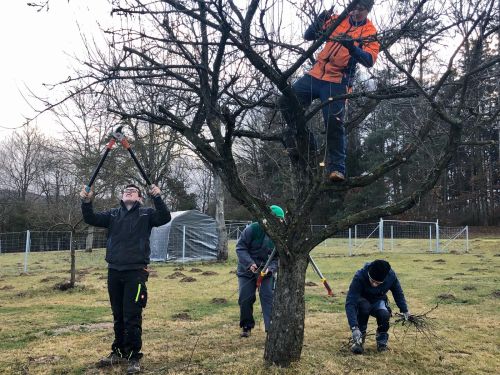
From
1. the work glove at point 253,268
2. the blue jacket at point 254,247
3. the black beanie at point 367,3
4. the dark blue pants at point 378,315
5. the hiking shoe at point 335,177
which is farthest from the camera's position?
the blue jacket at point 254,247

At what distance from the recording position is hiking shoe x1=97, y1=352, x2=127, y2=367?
15.1 feet

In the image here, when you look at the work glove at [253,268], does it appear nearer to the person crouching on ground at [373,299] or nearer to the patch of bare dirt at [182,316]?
the person crouching on ground at [373,299]

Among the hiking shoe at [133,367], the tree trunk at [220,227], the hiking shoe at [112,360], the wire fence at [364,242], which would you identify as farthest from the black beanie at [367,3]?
the wire fence at [364,242]

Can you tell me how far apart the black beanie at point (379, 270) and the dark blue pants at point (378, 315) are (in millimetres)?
350

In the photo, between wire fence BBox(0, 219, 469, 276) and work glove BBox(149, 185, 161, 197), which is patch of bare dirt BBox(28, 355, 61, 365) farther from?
wire fence BBox(0, 219, 469, 276)

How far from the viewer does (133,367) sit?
4.42 metres

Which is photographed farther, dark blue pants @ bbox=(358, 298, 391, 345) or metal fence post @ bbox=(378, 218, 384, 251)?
metal fence post @ bbox=(378, 218, 384, 251)

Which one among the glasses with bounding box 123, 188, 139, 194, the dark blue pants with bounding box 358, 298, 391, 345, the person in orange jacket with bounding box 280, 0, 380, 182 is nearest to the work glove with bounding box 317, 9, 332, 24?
the person in orange jacket with bounding box 280, 0, 380, 182

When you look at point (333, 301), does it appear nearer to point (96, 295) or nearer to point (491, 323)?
point (491, 323)

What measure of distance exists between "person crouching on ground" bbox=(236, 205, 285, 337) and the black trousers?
59.2 inches

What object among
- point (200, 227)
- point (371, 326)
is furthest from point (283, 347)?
point (200, 227)

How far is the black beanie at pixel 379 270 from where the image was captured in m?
5.07

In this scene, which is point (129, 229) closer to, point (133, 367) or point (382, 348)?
point (133, 367)

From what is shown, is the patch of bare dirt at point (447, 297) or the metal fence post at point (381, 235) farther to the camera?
the metal fence post at point (381, 235)
